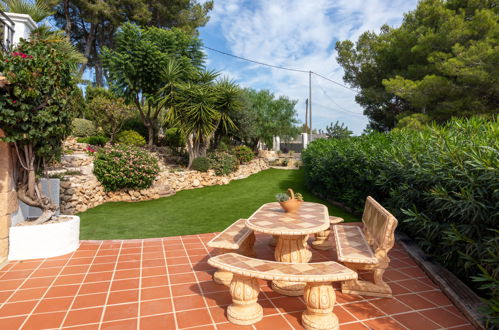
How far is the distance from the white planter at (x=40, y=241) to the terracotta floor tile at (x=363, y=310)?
3945 mm

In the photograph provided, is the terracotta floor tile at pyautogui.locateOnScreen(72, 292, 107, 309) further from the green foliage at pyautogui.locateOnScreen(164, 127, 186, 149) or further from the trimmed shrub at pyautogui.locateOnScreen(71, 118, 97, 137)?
the trimmed shrub at pyautogui.locateOnScreen(71, 118, 97, 137)

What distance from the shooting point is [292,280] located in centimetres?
228

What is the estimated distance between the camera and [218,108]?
41.9ft

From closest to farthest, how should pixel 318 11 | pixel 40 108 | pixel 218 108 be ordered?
pixel 40 108 < pixel 318 11 < pixel 218 108

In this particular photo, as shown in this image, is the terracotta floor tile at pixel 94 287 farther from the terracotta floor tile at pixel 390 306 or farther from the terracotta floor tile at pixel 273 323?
the terracotta floor tile at pixel 390 306

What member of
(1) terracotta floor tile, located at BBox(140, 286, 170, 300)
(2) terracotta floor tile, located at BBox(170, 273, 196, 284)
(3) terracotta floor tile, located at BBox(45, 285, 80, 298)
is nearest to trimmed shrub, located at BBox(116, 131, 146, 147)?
(3) terracotta floor tile, located at BBox(45, 285, 80, 298)

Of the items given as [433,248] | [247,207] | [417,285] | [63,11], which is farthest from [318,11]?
[63,11]

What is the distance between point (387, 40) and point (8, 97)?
17.5 meters

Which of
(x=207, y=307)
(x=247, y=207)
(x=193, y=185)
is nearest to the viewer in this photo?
(x=207, y=307)

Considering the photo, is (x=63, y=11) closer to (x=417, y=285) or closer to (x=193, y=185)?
(x=193, y=185)

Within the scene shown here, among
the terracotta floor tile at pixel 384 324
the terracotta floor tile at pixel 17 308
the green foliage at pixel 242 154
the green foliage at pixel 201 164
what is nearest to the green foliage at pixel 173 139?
the green foliage at pixel 242 154

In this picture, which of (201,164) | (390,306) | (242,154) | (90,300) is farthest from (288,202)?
(242,154)

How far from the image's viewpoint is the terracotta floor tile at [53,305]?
8.87 feet

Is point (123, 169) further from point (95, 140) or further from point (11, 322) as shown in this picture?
point (11, 322)
